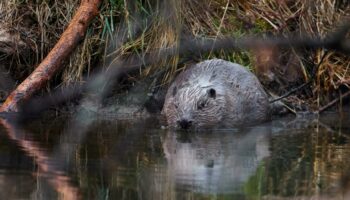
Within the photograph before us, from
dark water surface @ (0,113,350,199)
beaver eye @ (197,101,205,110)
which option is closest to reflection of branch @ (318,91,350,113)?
dark water surface @ (0,113,350,199)

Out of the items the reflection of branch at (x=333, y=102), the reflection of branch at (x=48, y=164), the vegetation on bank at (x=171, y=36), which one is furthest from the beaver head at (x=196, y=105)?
the reflection of branch at (x=48, y=164)

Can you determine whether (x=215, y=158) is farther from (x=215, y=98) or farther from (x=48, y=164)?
(x=215, y=98)

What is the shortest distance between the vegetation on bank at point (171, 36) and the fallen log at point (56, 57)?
303 mm

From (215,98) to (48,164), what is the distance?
239 cm

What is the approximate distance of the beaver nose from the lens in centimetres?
673

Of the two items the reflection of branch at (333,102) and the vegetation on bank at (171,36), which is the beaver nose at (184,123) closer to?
the vegetation on bank at (171,36)

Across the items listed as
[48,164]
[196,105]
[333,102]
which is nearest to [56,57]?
[196,105]

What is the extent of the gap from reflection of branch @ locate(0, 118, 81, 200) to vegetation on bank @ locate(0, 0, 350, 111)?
1587 millimetres

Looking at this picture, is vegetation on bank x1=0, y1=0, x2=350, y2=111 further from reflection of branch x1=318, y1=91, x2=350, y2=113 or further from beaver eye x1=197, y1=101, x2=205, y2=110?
beaver eye x1=197, y1=101, x2=205, y2=110

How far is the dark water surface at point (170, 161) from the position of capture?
4199 millimetres

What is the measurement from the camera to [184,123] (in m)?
6.73

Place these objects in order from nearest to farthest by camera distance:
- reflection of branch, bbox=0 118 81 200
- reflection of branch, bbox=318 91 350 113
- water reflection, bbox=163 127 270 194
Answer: reflection of branch, bbox=0 118 81 200 → water reflection, bbox=163 127 270 194 → reflection of branch, bbox=318 91 350 113

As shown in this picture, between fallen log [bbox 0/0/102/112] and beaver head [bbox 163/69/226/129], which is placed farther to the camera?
fallen log [bbox 0/0/102/112]

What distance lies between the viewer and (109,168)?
4809mm
